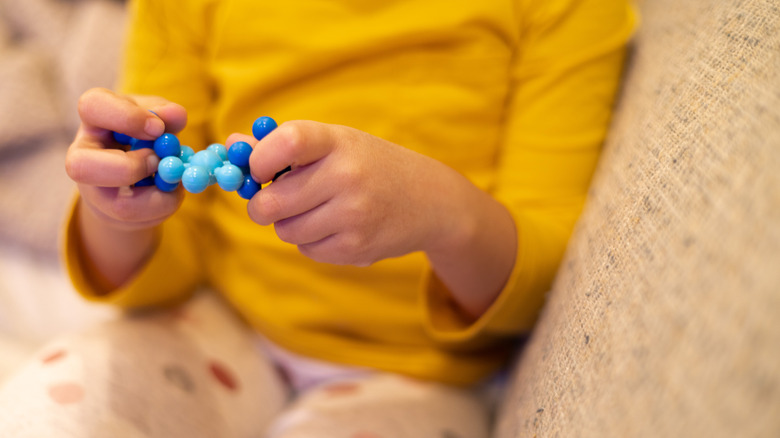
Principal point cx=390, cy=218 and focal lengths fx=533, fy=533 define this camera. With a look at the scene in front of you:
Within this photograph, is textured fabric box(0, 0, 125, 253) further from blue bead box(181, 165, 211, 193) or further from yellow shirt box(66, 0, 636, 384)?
blue bead box(181, 165, 211, 193)

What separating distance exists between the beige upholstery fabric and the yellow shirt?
0.31 ft

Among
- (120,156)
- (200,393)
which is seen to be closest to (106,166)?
(120,156)

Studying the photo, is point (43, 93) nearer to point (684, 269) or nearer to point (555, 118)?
point (555, 118)

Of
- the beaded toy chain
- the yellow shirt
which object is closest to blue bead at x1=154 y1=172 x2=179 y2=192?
the beaded toy chain

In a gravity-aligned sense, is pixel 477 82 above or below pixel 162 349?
above

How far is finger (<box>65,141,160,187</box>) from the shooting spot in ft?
1.08

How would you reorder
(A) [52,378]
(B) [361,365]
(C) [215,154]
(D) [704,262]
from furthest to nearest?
1. (B) [361,365]
2. (A) [52,378]
3. (C) [215,154]
4. (D) [704,262]

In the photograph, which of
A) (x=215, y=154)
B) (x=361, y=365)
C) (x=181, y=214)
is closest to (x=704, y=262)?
(x=215, y=154)

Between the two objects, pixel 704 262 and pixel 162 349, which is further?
pixel 162 349

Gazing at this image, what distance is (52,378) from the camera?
447 millimetres

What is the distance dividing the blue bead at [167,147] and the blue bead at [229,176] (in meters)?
0.04

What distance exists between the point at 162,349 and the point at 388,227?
30 centimetres

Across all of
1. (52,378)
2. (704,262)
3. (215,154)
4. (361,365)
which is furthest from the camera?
(361,365)

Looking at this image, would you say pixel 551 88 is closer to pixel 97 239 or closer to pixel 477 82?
pixel 477 82
